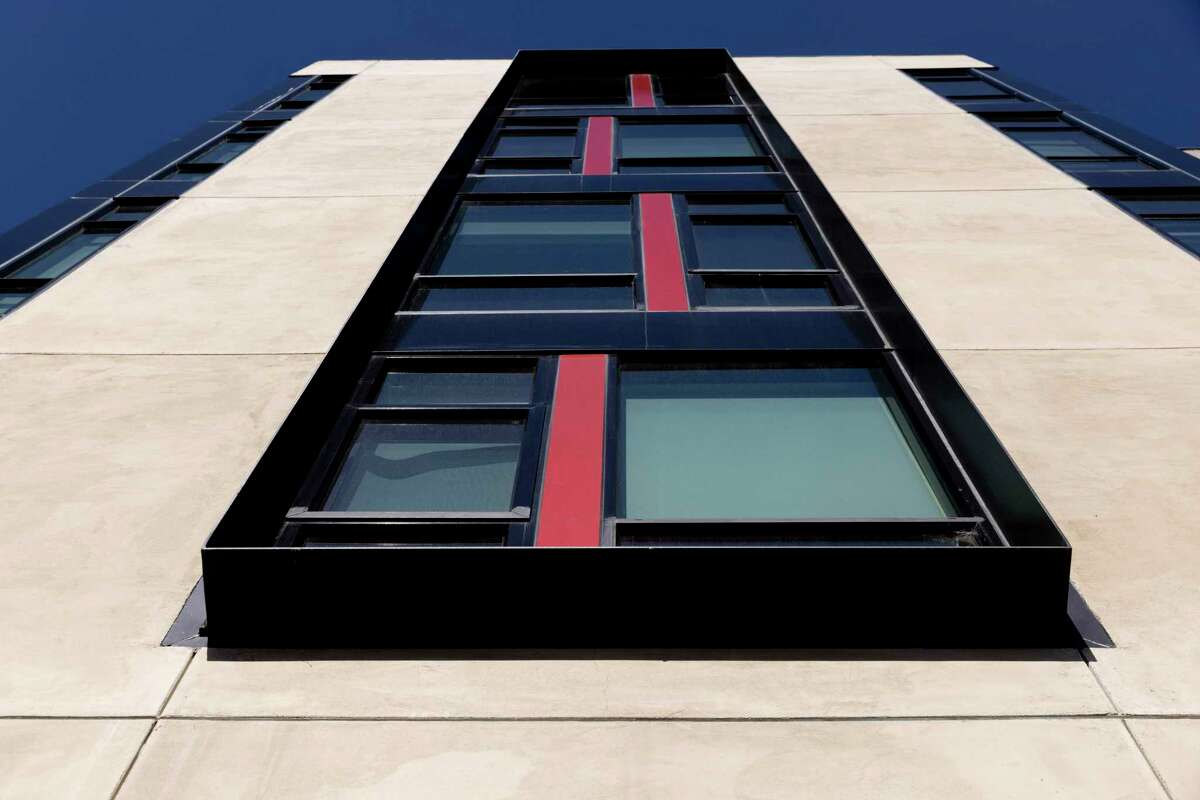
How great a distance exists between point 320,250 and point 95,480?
4715 millimetres

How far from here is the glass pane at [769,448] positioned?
6.96 meters

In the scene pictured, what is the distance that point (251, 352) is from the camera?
30.6 feet

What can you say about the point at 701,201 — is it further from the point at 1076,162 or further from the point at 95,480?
the point at 95,480

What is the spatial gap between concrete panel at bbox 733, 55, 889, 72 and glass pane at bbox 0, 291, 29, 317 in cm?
1407

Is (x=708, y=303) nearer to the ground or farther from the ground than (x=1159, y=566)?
farther from the ground

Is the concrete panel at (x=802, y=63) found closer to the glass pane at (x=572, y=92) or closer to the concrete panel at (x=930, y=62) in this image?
the concrete panel at (x=930, y=62)

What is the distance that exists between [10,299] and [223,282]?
2.32 m

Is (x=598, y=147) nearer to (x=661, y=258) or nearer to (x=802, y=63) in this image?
(x=661, y=258)

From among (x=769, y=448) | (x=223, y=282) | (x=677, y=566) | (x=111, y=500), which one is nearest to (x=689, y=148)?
(x=223, y=282)

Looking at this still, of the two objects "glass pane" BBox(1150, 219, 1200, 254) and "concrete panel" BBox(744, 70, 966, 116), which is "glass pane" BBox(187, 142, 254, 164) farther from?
"glass pane" BBox(1150, 219, 1200, 254)

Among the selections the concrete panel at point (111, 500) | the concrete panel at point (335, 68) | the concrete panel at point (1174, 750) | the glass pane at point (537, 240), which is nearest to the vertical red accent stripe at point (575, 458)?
the concrete panel at point (111, 500)

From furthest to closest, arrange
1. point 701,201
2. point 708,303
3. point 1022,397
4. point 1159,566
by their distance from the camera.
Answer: point 701,201 < point 708,303 < point 1022,397 < point 1159,566

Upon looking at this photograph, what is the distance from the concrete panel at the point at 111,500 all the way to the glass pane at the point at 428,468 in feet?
2.80

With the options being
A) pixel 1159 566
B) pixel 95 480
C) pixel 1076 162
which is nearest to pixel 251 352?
pixel 95 480
